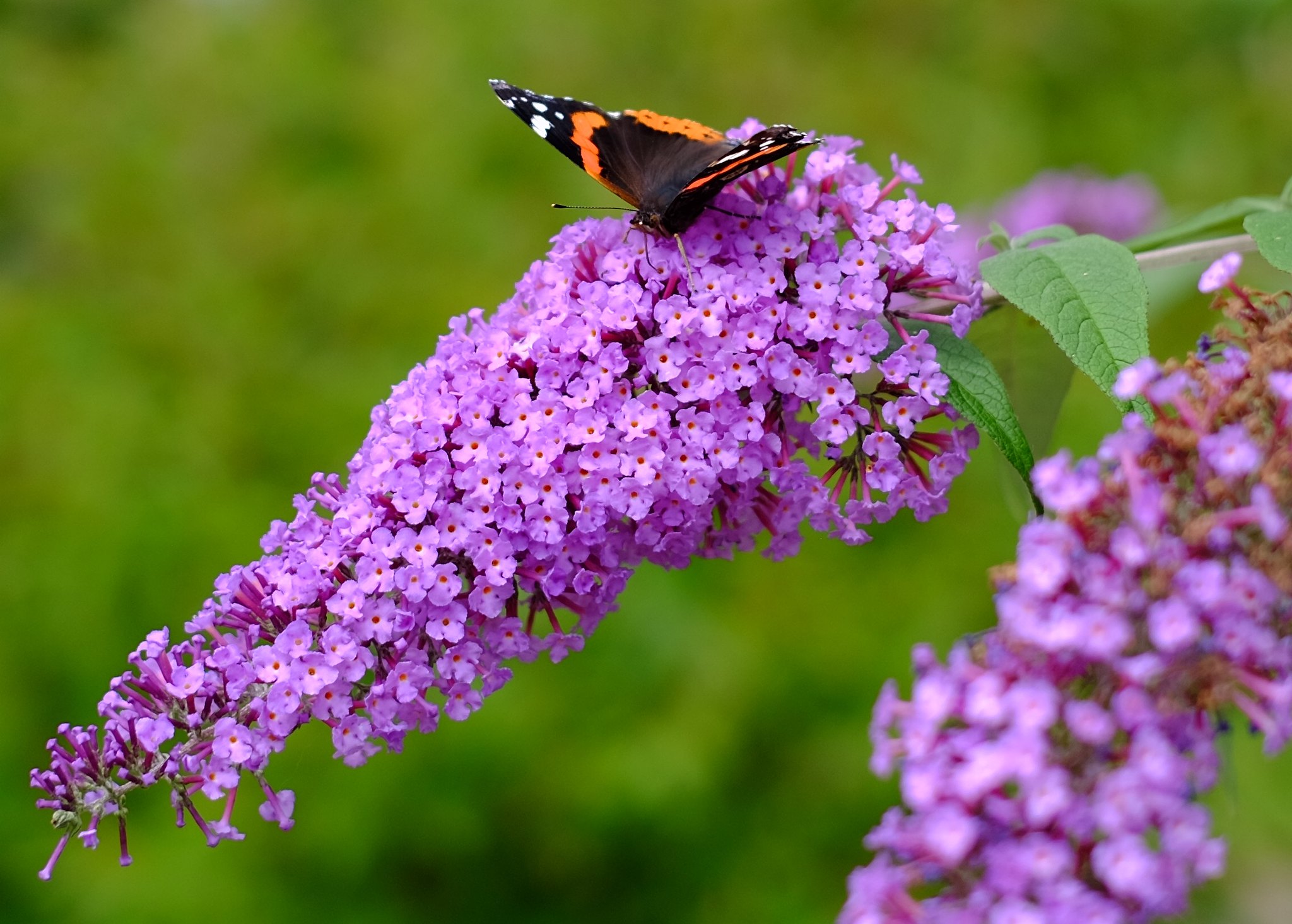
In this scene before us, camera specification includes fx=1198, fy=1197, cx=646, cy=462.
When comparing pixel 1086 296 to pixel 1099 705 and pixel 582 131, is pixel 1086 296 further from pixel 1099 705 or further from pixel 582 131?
pixel 582 131

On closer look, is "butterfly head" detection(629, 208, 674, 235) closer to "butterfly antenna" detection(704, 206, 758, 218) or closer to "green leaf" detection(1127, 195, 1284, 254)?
"butterfly antenna" detection(704, 206, 758, 218)

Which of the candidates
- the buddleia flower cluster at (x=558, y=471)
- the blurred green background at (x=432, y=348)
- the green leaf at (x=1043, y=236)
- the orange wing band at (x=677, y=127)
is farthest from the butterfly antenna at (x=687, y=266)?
the blurred green background at (x=432, y=348)

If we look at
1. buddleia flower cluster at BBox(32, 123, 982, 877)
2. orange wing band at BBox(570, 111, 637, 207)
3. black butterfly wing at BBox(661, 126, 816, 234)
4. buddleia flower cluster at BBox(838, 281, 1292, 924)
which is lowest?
buddleia flower cluster at BBox(838, 281, 1292, 924)

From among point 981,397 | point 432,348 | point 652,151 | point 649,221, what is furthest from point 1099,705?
point 432,348

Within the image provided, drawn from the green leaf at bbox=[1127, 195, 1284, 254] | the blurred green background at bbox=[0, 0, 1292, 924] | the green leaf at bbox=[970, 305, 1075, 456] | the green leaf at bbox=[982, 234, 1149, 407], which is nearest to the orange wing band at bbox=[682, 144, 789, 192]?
the green leaf at bbox=[982, 234, 1149, 407]

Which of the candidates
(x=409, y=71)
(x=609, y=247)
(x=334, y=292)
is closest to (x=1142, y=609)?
(x=609, y=247)

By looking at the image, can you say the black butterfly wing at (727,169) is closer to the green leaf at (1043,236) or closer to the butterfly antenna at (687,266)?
the butterfly antenna at (687,266)
